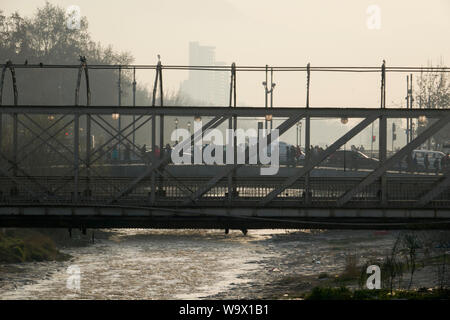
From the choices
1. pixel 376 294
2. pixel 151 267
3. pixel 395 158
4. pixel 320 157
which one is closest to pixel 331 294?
pixel 376 294

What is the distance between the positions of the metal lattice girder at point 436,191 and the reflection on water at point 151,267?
17159 mm

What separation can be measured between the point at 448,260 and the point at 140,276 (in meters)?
18.2

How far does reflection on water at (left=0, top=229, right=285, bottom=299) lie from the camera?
47969 millimetres

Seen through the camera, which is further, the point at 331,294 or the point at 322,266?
the point at 322,266

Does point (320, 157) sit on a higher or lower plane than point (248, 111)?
lower

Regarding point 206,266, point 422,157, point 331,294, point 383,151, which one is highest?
point 383,151

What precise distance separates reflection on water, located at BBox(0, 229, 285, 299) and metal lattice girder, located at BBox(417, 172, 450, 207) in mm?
17159

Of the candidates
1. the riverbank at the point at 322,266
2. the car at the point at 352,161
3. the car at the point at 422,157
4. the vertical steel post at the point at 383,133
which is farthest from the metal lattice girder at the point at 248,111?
the car at the point at 352,161

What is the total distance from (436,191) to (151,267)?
89.4 ft

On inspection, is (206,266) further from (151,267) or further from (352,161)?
(352,161)

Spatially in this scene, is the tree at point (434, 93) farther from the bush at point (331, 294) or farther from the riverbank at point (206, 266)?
the bush at point (331, 294)

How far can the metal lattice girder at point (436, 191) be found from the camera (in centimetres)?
3252

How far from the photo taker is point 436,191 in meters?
32.9
